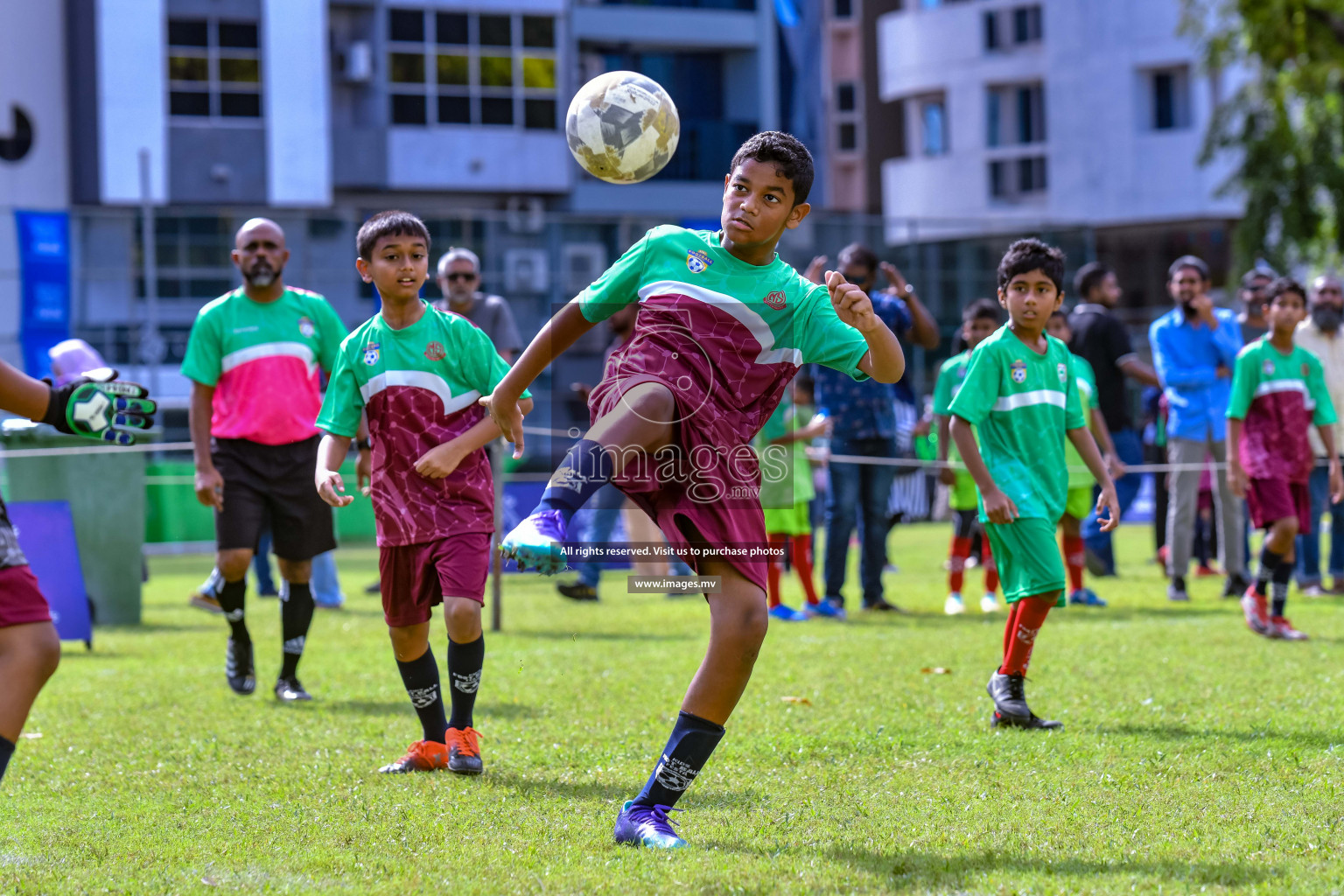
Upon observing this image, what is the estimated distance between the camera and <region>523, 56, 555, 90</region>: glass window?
113ft

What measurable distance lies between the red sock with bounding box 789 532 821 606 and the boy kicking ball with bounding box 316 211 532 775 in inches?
220

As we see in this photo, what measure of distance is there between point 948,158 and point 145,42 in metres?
19.9

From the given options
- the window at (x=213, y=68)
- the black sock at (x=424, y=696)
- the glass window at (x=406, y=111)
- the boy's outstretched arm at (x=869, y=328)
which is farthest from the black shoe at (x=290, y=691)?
the glass window at (x=406, y=111)

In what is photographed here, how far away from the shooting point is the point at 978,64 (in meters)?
40.5

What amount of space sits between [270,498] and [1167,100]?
113 feet

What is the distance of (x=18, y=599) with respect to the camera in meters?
3.87

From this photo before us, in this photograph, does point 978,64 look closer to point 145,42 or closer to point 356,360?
point 145,42

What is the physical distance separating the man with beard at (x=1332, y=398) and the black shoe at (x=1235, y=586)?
1.65 ft

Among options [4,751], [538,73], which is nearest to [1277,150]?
[538,73]

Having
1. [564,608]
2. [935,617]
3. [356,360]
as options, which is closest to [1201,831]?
[356,360]

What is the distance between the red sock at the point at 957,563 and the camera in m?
11.3

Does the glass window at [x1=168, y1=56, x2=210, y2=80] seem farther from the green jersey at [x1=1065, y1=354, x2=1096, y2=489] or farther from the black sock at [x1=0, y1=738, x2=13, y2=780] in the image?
the black sock at [x1=0, y1=738, x2=13, y2=780]

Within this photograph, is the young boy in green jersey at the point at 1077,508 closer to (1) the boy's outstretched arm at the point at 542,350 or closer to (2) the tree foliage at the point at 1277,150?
(1) the boy's outstretched arm at the point at 542,350

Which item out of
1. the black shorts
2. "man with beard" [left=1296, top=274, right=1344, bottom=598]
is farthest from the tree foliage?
the black shorts
